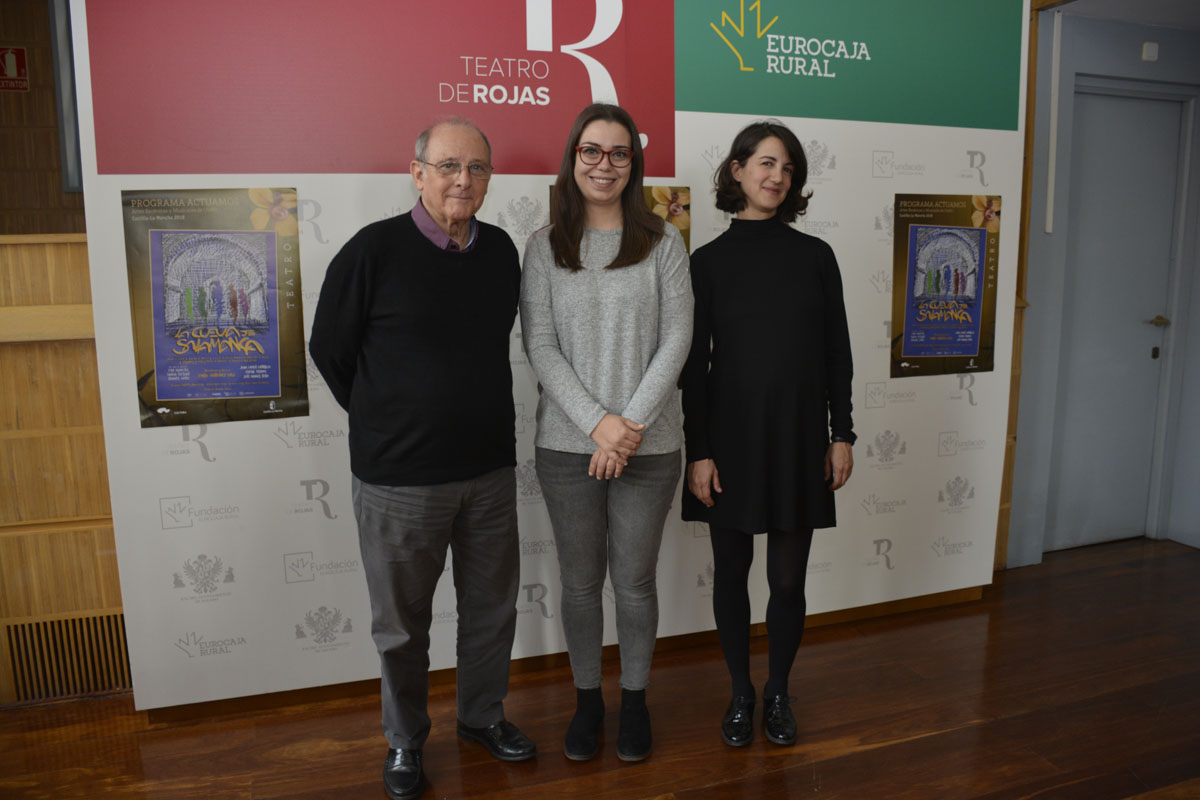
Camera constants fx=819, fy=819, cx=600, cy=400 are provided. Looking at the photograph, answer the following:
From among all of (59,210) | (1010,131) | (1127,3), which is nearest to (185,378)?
(59,210)

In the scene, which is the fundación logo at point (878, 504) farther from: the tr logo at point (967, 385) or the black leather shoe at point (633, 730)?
the black leather shoe at point (633, 730)

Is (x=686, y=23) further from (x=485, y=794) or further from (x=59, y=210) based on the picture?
(x=59, y=210)

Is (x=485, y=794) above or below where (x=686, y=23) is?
below

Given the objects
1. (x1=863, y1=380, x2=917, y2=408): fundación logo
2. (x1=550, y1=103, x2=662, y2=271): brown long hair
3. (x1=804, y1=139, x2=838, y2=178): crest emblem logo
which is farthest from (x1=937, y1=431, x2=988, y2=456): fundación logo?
(x1=550, y1=103, x2=662, y2=271): brown long hair

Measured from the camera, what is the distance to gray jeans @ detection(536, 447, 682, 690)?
6.57 feet

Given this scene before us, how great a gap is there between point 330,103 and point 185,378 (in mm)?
865

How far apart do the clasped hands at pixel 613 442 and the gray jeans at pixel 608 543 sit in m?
0.08

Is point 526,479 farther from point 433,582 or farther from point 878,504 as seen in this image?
point 878,504

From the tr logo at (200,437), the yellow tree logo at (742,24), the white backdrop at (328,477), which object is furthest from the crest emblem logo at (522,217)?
the tr logo at (200,437)

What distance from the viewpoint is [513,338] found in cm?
254

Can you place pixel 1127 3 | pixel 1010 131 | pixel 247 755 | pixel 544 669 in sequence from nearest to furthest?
pixel 247 755 → pixel 544 669 → pixel 1010 131 → pixel 1127 3

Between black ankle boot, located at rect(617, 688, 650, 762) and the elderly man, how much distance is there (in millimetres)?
500

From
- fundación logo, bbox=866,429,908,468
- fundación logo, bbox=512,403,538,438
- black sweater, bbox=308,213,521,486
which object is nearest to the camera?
black sweater, bbox=308,213,521,486

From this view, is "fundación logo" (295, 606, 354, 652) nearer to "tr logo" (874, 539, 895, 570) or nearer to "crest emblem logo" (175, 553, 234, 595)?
"crest emblem logo" (175, 553, 234, 595)
